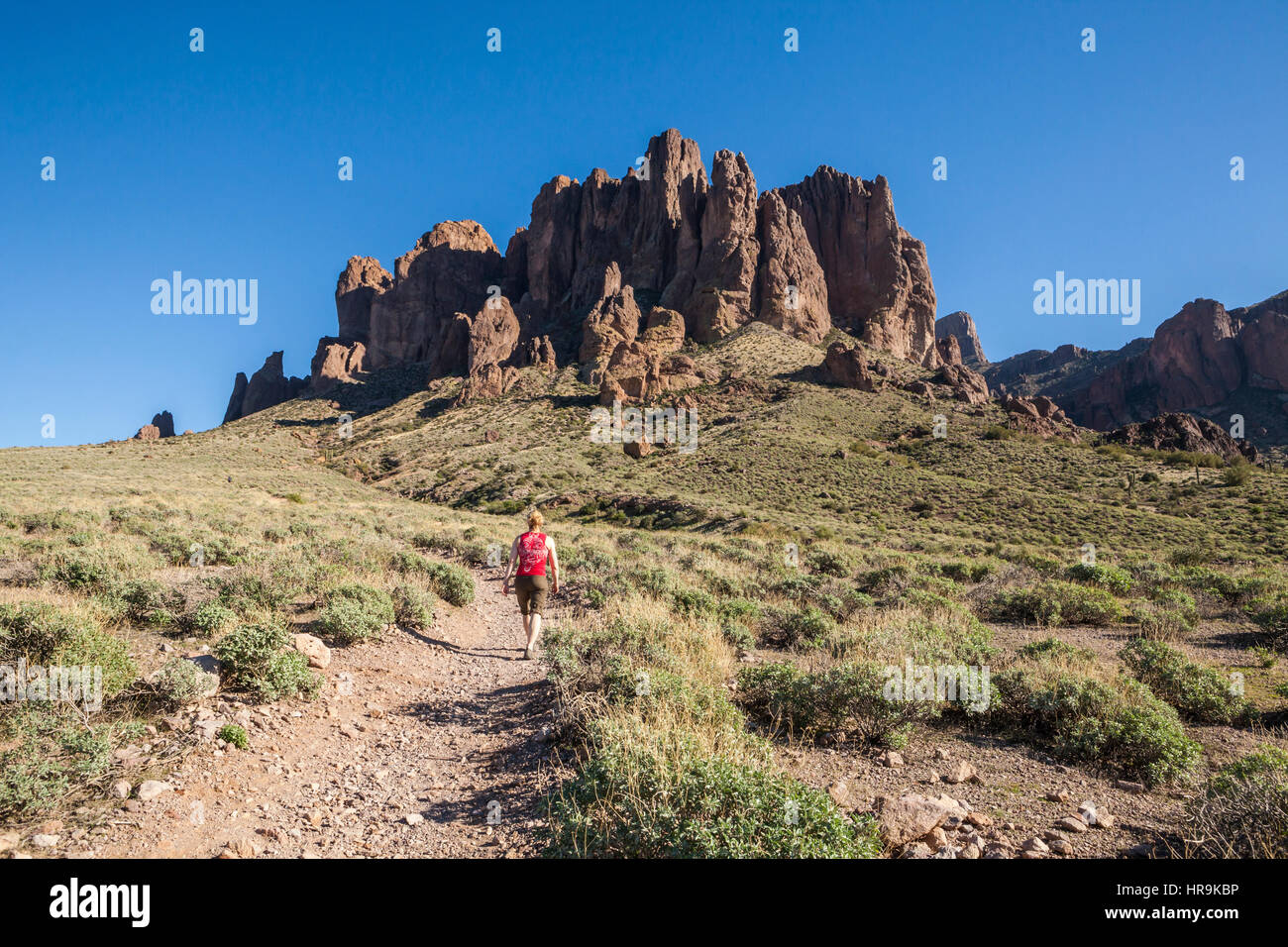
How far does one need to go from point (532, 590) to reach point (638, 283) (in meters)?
93.7

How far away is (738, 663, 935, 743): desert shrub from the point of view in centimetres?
489

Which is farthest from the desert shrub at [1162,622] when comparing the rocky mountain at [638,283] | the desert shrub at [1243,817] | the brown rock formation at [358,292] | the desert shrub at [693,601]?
the brown rock formation at [358,292]

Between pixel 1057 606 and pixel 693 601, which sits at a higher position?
pixel 693 601

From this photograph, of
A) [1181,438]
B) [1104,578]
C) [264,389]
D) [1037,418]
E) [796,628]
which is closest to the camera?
[796,628]

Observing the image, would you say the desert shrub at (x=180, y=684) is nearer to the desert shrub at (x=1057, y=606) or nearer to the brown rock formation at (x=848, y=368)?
the desert shrub at (x=1057, y=606)

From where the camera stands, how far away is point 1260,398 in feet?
286

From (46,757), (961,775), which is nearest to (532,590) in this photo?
(46,757)

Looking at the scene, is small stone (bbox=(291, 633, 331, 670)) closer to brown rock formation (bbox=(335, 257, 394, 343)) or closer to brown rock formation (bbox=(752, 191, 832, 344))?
brown rock formation (bbox=(752, 191, 832, 344))

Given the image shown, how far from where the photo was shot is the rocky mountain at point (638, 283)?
3118 inches

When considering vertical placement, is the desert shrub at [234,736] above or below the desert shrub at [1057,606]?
above

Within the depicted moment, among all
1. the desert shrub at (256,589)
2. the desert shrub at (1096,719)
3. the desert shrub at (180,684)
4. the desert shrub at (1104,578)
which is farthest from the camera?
the desert shrub at (1104,578)

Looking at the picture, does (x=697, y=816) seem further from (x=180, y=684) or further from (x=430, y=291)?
(x=430, y=291)

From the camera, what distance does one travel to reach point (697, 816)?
3035 mm

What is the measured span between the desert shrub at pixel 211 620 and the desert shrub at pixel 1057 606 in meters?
11.7
